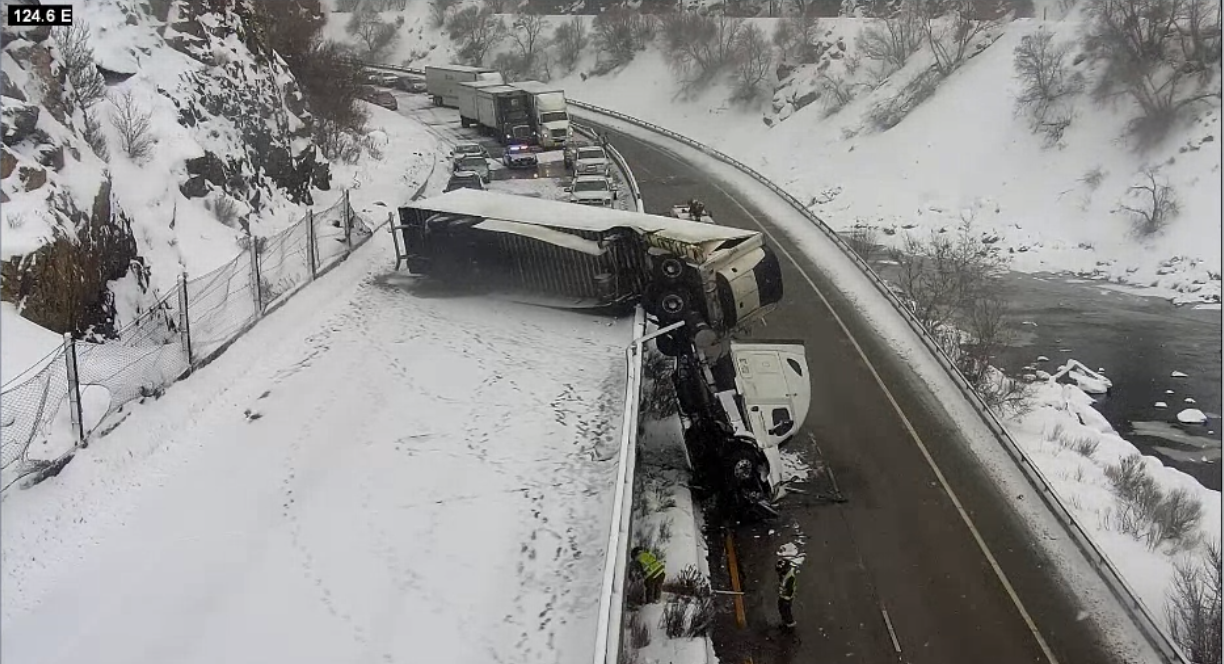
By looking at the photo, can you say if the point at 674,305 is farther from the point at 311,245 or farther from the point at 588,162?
the point at 588,162

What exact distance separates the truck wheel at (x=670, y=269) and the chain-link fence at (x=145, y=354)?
8340 mm

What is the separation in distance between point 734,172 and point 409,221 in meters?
27.0

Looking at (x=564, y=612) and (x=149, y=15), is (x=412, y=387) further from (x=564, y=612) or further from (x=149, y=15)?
(x=149, y=15)

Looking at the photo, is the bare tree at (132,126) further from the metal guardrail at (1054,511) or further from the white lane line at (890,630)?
the white lane line at (890,630)

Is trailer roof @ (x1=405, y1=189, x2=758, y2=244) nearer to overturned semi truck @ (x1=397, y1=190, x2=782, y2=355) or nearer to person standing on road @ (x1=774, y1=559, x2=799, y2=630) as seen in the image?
overturned semi truck @ (x1=397, y1=190, x2=782, y2=355)

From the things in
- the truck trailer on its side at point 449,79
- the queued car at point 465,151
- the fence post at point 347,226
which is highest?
the truck trailer on its side at point 449,79

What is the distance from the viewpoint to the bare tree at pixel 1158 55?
145ft

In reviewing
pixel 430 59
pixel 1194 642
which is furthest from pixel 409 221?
pixel 430 59

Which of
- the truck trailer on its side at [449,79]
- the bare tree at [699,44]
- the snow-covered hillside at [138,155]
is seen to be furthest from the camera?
the bare tree at [699,44]

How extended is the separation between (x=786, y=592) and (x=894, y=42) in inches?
2123

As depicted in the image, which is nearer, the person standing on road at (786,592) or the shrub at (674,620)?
the shrub at (674,620)

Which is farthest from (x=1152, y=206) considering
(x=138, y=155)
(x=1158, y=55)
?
(x=138, y=155)

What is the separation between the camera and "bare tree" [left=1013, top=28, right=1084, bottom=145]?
47844 millimetres

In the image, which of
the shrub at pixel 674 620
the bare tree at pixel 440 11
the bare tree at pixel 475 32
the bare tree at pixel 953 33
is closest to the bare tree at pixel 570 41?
the bare tree at pixel 475 32
